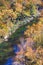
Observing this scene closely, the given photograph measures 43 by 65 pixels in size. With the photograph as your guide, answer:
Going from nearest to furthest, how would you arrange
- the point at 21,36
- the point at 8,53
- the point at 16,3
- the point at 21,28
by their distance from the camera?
1. the point at 8,53
2. the point at 21,36
3. the point at 21,28
4. the point at 16,3

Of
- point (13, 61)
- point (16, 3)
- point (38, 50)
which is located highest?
point (16, 3)

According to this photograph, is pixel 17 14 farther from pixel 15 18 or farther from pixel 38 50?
pixel 38 50

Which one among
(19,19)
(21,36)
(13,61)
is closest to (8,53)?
(13,61)

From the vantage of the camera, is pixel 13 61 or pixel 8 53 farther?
pixel 8 53

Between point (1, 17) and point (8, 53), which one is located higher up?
point (1, 17)

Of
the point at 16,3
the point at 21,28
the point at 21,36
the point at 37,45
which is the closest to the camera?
the point at 37,45

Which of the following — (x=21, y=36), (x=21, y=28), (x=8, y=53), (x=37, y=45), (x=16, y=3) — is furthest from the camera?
(x=16, y=3)

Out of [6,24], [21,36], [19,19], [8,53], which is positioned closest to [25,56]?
[8,53]

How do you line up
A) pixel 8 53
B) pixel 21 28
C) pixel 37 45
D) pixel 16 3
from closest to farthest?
pixel 37 45
pixel 8 53
pixel 21 28
pixel 16 3

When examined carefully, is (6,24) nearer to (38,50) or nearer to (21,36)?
(21,36)
